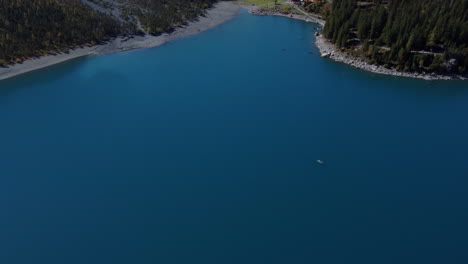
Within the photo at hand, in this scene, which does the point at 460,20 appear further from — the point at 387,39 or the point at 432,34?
the point at 387,39

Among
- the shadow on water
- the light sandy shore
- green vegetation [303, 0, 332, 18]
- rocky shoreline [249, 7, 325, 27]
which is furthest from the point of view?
green vegetation [303, 0, 332, 18]

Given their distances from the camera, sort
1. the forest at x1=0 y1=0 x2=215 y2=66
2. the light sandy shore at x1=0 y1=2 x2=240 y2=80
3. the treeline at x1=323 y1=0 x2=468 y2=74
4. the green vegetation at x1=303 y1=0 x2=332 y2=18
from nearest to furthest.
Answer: the treeline at x1=323 y1=0 x2=468 y2=74, the light sandy shore at x1=0 y1=2 x2=240 y2=80, the forest at x1=0 y1=0 x2=215 y2=66, the green vegetation at x1=303 y1=0 x2=332 y2=18

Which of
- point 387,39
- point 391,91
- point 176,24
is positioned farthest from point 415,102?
point 176,24

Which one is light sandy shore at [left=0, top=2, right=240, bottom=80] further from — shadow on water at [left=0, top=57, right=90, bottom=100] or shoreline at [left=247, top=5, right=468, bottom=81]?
shoreline at [left=247, top=5, right=468, bottom=81]

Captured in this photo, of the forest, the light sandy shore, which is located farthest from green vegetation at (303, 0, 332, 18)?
the forest

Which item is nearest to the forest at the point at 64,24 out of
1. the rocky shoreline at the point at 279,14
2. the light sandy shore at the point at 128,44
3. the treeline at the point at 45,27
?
the treeline at the point at 45,27

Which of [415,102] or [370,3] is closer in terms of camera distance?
[415,102]

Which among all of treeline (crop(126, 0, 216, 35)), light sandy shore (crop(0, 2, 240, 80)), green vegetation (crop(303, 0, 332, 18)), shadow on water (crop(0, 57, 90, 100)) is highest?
green vegetation (crop(303, 0, 332, 18))

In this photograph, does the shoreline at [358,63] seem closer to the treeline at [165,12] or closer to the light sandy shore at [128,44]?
the light sandy shore at [128,44]
